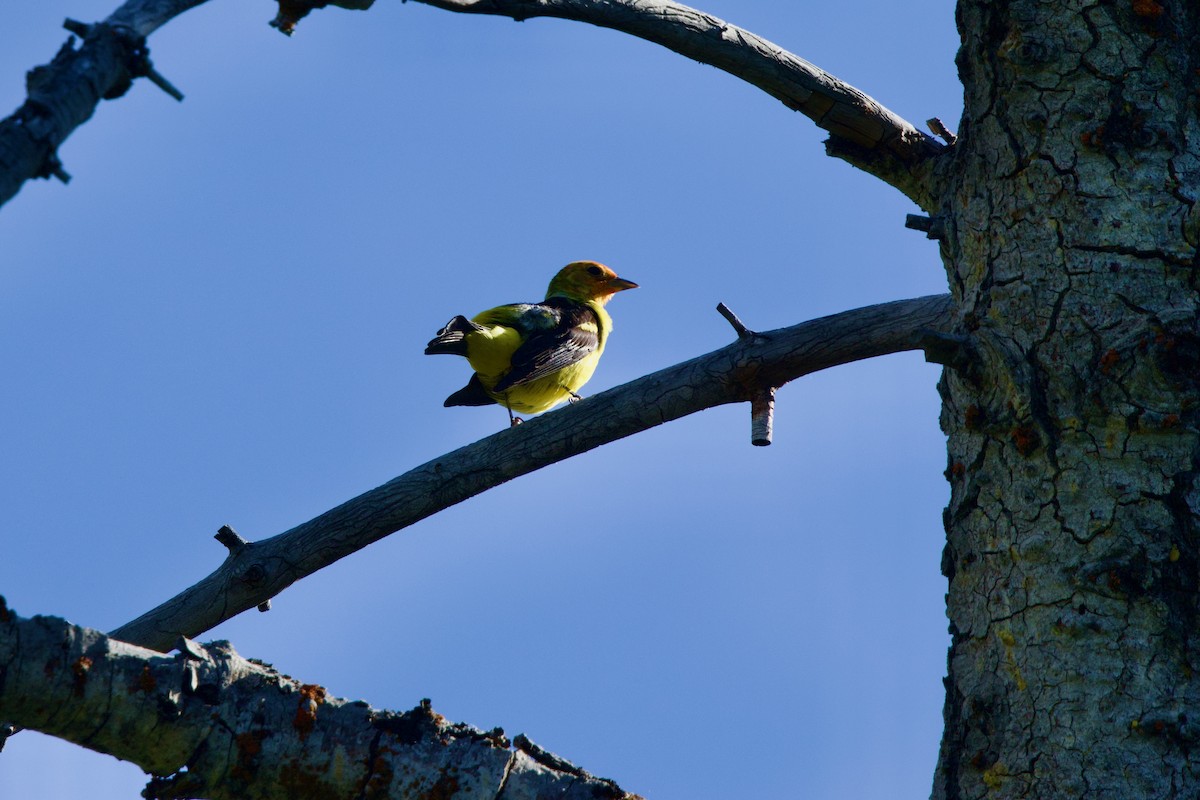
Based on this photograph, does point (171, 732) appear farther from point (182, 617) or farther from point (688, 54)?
point (688, 54)

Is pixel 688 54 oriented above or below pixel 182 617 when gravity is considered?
above

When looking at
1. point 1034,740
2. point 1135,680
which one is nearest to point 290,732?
point 1034,740

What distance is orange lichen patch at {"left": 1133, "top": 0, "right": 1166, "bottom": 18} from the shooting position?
2939 mm

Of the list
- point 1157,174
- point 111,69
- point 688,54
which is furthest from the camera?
point 688,54

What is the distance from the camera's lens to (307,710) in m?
2.44

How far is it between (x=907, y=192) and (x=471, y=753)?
2.48 meters

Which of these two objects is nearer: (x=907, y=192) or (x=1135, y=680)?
(x=1135, y=680)

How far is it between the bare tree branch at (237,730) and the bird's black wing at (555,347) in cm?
463

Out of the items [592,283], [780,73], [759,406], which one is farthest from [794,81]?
[592,283]

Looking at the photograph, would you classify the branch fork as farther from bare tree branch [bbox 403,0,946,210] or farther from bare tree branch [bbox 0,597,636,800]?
bare tree branch [bbox 0,597,636,800]

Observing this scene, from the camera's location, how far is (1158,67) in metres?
2.92

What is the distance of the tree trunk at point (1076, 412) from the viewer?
2.40 m

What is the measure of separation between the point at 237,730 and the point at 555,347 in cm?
522

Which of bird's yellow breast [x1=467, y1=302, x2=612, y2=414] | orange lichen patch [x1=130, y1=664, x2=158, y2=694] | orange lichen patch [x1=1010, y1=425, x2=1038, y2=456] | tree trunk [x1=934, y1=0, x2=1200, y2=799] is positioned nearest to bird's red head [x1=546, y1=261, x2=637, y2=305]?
bird's yellow breast [x1=467, y1=302, x2=612, y2=414]
